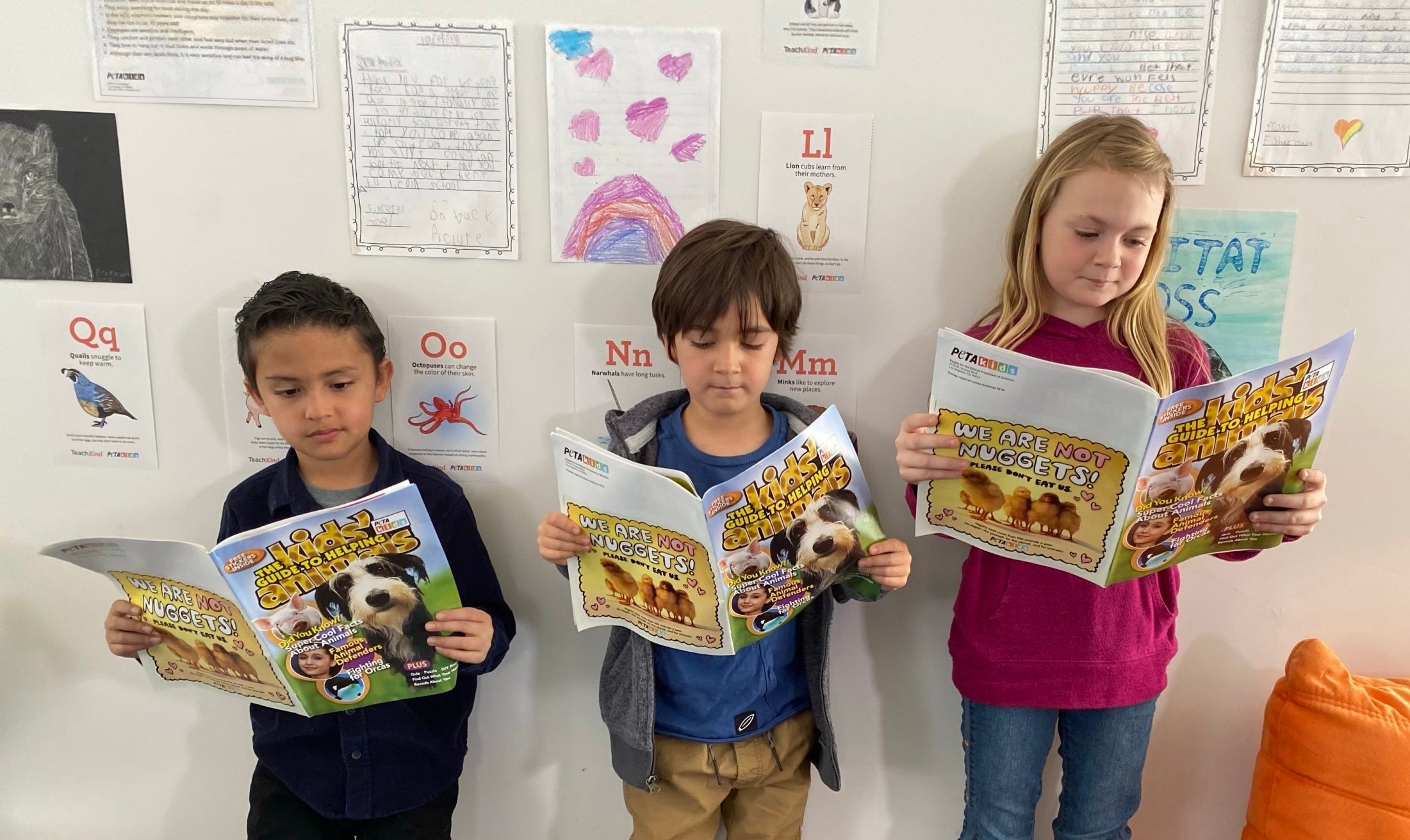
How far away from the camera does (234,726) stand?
47.7 inches

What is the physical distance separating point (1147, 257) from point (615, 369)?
699mm

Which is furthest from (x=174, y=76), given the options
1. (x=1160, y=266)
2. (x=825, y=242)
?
(x=1160, y=266)

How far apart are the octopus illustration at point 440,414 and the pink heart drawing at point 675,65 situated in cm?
51

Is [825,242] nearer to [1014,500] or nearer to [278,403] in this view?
[1014,500]

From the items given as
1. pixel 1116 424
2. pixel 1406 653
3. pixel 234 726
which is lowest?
pixel 234 726

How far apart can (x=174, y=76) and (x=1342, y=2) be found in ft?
5.03

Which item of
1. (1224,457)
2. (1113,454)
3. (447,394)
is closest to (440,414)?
(447,394)

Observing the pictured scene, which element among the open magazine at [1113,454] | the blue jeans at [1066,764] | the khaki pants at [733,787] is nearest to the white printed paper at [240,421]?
the khaki pants at [733,787]

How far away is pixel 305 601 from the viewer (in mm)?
903

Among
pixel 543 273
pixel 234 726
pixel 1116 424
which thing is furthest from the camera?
pixel 234 726

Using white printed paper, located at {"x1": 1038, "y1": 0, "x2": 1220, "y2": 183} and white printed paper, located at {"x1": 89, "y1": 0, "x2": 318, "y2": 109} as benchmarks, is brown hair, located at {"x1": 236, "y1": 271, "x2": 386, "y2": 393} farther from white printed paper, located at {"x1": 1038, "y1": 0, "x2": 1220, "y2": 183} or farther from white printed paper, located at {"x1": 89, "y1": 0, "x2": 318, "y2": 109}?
white printed paper, located at {"x1": 1038, "y1": 0, "x2": 1220, "y2": 183}

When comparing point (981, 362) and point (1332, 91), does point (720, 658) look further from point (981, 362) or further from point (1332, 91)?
point (1332, 91)

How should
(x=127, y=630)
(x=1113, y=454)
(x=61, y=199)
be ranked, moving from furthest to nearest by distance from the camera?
1. (x=61, y=199)
2. (x=127, y=630)
3. (x=1113, y=454)

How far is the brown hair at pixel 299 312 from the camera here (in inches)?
37.5
